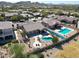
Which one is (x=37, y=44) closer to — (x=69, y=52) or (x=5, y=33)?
(x=69, y=52)

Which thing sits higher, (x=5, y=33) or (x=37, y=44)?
(x=5, y=33)

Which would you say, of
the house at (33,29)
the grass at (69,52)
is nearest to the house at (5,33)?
the house at (33,29)

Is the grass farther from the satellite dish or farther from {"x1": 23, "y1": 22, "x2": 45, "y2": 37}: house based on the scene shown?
{"x1": 23, "y1": 22, "x2": 45, "y2": 37}: house

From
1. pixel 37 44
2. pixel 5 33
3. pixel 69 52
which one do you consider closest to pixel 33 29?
pixel 5 33

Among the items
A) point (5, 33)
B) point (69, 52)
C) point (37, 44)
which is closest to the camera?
point (69, 52)

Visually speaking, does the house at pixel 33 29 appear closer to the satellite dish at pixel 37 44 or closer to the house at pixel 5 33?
the house at pixel 5 33

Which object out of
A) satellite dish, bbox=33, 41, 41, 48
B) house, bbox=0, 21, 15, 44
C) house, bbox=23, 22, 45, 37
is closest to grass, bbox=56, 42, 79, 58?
satellite dish, bbox=33, 41, 41, 48

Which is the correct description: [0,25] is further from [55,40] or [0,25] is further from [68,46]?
[68,46]

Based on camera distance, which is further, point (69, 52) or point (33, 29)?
point (33, 29)

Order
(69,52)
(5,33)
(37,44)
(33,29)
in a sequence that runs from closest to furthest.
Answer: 1. (69,52)
2. (37,44)
3. (5,33)
4. (33,29)

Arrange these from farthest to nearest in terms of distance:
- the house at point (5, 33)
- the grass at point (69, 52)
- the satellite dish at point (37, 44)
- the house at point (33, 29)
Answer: the house at point (33, 29) < the house at point (5, 33) < the satellite dish at point (37, 44) < the grass at point (69, 52)

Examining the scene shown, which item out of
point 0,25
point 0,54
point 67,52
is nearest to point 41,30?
point 0,25
